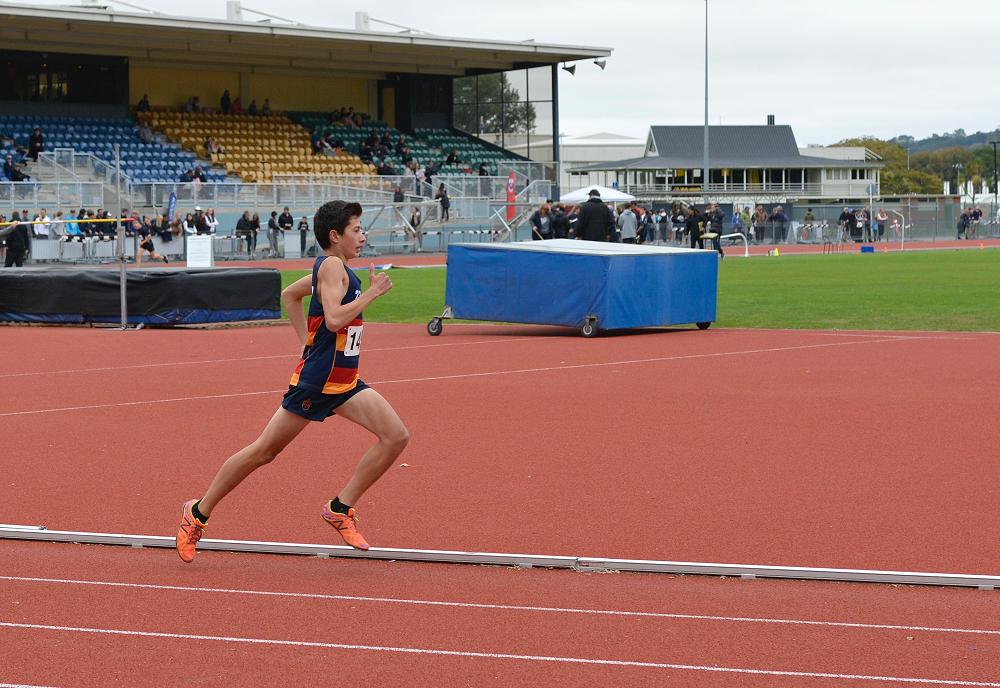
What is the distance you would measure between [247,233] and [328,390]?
38.7 meters

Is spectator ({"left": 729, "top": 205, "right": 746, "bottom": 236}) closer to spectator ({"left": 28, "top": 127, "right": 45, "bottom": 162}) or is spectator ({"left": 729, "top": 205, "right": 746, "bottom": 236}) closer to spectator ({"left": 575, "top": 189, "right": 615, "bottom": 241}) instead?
spectator ({"left": 28, "top": 127, "right": 45, "bottom": 162})

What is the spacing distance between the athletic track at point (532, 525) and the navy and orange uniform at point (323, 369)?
0.76 metres

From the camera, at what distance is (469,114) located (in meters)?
63.5

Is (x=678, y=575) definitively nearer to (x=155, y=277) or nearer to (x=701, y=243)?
(x=155, y=277)

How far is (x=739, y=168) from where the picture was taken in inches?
4761

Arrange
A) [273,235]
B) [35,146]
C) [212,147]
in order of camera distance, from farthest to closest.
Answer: [212,147]
[35,146]
[273,235]

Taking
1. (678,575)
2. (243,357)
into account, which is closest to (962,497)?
(678,575)

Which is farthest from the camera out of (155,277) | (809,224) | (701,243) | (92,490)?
(809,224)

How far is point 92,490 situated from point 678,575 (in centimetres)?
388

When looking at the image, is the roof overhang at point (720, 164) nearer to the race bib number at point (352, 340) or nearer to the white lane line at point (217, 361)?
the white lane line at point (217, 361)

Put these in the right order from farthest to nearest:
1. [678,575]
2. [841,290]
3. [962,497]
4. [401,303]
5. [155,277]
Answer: [841,290] < [401,303] < [155,277] < [962,497] < [678,575]

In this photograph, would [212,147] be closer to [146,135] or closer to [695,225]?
[146,135]

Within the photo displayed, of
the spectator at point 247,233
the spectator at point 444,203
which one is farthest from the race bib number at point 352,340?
the spectator at point 444,203

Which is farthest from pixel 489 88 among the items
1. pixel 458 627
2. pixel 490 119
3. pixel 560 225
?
pixel 458 627
